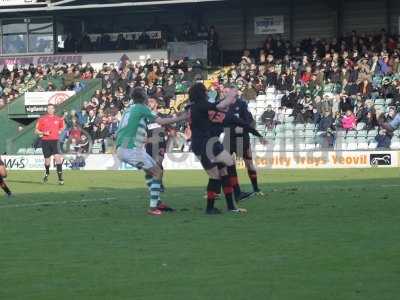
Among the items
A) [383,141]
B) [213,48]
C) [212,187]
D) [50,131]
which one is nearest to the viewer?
[212,187]

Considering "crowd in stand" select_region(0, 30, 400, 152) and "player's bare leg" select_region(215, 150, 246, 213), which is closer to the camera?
"player's bare leg" select_region(215, 150, 246, 213)

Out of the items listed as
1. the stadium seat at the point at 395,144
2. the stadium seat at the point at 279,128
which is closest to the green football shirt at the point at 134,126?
the stadium seat at the point at 395,144

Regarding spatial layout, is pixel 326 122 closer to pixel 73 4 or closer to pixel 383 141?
pixel 383 141

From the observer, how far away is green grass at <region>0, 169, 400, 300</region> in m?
8.62

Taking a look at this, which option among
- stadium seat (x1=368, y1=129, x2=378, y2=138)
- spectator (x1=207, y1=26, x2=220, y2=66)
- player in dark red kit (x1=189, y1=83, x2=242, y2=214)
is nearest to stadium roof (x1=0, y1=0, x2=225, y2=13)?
spectator (x1=207, y1=26, x2=220, y2=66)

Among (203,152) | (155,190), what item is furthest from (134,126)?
(203,152)

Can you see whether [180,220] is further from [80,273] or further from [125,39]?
[125,39]

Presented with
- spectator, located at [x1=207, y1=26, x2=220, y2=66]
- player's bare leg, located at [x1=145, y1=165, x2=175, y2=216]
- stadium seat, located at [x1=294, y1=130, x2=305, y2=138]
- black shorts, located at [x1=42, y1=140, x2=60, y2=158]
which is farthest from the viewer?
spectator, located at [x1=207, y1=26, x2=220, y2=66]

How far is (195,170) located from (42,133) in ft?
26.9

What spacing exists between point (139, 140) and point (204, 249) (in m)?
5.22

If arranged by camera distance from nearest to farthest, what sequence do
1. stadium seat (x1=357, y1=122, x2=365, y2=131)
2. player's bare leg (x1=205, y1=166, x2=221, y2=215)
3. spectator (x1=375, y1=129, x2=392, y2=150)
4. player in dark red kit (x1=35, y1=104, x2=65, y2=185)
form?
player's bare leg (x1=205, y1=166, x2=221, y2=215) → player in dark red kit (x1=35, y1=104, x2=65, y2=185) → spectator (x1=375, y1=129, x2=392, y2=150) → stadium seat (x1=357, y1=122, x2=365, y2=131)

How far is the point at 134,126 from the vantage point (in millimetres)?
15773

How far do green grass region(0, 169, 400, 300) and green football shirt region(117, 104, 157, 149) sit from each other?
1.11m

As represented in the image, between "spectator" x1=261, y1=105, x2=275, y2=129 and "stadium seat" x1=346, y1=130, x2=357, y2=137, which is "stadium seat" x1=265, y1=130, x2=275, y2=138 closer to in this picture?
"spectator" x1=261, y1=105, x2=275, y2=129
